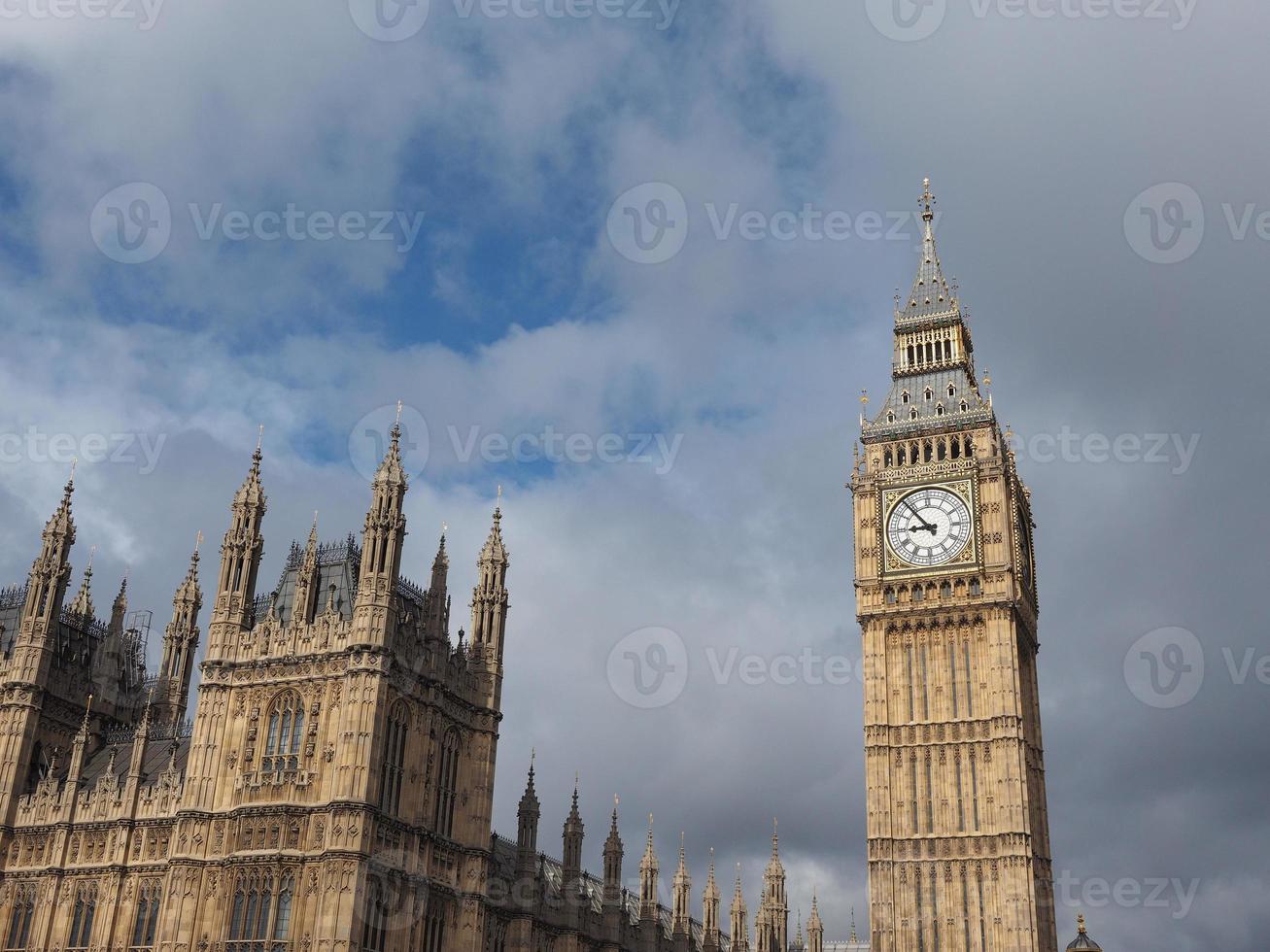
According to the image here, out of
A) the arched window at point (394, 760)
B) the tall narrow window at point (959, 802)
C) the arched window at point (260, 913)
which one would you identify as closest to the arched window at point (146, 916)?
the arched window at point (260, 913)

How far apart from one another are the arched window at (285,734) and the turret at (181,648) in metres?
18.2

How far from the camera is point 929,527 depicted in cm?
10650

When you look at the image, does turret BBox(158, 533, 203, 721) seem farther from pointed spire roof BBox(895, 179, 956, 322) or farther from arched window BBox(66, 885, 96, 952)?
pointed spire roof BBox(895, 179, 956, 322)

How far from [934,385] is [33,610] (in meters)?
73.1

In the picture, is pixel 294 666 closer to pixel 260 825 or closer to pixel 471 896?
pixel 260 825

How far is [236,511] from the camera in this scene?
211 feet

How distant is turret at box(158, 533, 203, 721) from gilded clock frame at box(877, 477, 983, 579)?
5154 cm

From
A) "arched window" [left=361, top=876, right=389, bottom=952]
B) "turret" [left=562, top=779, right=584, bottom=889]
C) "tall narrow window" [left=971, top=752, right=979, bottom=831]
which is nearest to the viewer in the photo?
"arched window" [left=361, top=876, right=389, bottom=952]

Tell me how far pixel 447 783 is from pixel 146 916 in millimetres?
13779

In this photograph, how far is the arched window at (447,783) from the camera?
6166 centimetres

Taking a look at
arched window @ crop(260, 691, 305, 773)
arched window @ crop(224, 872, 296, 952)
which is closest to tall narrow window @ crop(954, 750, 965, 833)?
arched window @ crop(260, 691, 305, 773)

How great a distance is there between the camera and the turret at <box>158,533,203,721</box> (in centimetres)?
7612

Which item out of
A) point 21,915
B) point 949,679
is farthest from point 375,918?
point 949,679

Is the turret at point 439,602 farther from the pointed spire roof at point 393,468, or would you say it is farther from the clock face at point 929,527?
the clock face at point 929,527
